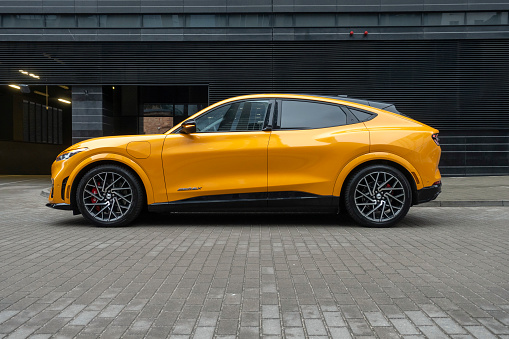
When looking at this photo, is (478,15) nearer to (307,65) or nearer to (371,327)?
(307,65)

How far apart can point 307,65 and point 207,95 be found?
14.9 ft

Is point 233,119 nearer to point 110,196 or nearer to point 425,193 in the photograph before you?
point 110,196

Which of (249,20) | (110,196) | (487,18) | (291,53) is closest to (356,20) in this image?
(291,53)

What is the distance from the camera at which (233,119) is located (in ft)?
20.8

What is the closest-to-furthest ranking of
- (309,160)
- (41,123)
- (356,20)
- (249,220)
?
(309,160)
(249,220)
(356,20)
(41,123)

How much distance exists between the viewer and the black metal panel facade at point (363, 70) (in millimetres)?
17609

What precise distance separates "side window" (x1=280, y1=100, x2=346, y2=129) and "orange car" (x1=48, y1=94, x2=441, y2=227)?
15mm

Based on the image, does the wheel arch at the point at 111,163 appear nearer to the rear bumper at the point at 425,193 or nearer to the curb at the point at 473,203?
the rear bumper at the point at 425,193

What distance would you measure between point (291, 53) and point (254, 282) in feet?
50.3

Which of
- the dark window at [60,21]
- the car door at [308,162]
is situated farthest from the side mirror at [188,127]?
the dark window at [60,21]

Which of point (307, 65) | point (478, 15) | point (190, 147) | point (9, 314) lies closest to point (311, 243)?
point (190, 147)

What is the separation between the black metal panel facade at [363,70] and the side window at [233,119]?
11.7 m

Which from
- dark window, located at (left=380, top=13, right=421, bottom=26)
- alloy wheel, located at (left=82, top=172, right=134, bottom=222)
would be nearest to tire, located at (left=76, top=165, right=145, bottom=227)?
alloy wheel, located at (left=82, top=172, right=134, bottom=222)

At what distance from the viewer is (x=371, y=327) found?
8.61 feet
